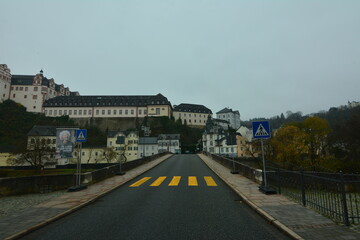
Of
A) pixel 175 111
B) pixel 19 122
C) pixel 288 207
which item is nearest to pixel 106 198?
pixel 288 207

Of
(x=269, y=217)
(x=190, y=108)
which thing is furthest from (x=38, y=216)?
(x=190, y=108)

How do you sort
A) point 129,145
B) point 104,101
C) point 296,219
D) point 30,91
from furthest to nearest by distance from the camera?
1. point 104,101
2. point 30,91
3. point 129,145
4. point 296,219

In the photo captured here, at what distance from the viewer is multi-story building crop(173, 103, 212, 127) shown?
125812 mm

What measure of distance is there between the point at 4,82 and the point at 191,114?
9230cm

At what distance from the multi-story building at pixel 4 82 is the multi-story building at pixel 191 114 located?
8117 centimetres

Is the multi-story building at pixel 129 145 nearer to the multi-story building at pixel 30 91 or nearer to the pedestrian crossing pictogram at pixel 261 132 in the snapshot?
the multi-story building at pixel 30 91

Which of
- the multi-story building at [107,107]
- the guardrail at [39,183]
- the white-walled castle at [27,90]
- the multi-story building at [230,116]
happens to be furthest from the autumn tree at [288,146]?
the white-walled castle at [27,90]

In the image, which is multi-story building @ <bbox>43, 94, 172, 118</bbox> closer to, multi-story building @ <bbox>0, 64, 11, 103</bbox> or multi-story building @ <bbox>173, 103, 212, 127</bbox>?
multi-story building @ <bbox>173, 103, 212, 127</bbox>

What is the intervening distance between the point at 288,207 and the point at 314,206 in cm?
78

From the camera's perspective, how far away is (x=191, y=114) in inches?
5049

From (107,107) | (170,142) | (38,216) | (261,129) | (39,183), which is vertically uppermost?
(107,107)

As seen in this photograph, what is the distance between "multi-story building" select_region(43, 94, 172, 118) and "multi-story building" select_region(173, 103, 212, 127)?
10258 mm

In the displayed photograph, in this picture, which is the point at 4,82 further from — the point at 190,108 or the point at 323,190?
the point at 323,190

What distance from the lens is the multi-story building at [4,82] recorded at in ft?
328
